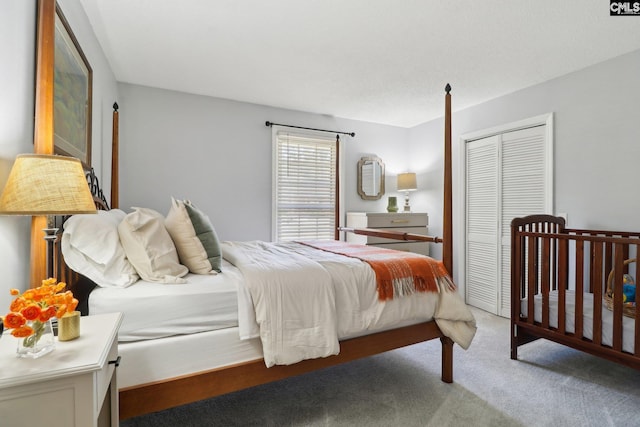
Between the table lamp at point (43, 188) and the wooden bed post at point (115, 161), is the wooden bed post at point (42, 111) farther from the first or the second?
the wooden bed post at point (115, 161)

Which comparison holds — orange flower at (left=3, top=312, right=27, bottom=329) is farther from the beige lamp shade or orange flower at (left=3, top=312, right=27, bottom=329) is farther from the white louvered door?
the white louvered door

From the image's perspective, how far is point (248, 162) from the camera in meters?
3.78

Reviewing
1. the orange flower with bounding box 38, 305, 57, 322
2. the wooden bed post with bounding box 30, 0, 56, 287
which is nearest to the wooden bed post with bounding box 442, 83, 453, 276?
the orange flower with bounding box 38, 305, 57, 322

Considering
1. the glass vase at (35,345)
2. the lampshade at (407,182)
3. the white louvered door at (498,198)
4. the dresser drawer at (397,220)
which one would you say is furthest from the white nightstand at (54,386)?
the lampshade at (407,182)

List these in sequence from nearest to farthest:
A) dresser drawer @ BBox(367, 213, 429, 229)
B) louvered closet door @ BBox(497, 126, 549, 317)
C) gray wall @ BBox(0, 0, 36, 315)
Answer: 1. gray wall @ BBox(0, 0, 36, 315)
2. louvered closet door @ BBox(497, 126, 549, 317)
3. dresser drawer @ BBox(367, 213, 429, 229)

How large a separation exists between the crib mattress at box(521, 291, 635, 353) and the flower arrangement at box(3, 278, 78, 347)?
274cm

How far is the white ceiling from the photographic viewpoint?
79.7 inches

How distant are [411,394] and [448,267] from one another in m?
0.81

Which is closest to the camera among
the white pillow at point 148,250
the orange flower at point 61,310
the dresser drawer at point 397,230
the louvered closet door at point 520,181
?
the orange flower at point 61,310

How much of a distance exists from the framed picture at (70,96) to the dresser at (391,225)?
276 centimetres

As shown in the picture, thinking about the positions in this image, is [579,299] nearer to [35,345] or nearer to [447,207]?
[447,207]

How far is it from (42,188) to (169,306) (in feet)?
2.21

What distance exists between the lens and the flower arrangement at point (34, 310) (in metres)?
0.83

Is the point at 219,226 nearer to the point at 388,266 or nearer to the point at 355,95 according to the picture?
the point at 355,95
